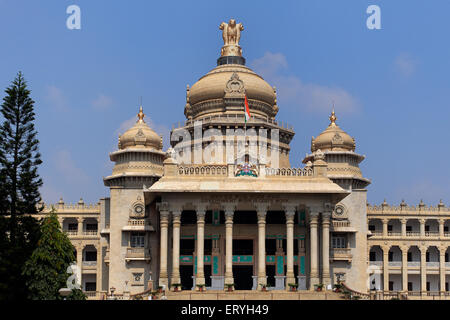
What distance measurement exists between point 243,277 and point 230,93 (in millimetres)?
18589

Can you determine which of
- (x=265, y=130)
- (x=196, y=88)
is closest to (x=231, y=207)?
(x=265, y=130)

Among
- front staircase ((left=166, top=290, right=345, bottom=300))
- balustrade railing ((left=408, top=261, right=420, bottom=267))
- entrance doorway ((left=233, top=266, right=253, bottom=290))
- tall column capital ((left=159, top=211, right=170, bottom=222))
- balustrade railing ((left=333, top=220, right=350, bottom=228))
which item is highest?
tall column capital ((left=159, top=211, right=170, bottom=222))

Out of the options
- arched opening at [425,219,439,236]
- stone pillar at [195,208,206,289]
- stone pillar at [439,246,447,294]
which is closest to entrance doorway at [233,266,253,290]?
stone pillar at [195,208,206,289]

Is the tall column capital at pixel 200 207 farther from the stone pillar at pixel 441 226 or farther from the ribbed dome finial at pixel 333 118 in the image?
the stone pillar at pixel 441 226

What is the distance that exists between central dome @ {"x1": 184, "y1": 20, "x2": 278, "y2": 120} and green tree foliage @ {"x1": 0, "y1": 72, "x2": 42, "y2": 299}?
23.6 m

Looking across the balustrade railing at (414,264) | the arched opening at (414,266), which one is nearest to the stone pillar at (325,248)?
the arched opening at (414,266)

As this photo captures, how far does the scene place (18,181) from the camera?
161 feet

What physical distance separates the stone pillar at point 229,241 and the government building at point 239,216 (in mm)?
→ 75

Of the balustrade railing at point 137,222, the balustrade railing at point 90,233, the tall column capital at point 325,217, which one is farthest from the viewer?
the balustrade railing at point 90,233

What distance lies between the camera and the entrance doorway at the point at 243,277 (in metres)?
59.7

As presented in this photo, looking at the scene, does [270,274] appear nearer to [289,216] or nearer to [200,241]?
[289,216]

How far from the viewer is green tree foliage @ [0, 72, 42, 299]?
154ft

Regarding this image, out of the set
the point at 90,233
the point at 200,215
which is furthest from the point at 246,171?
the point at 90,233

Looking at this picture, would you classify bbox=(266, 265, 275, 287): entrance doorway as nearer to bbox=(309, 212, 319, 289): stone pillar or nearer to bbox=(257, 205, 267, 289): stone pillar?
bbox=(257, 205, 267, 289): stone pillar
